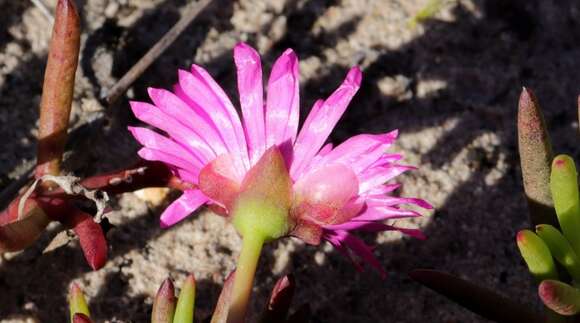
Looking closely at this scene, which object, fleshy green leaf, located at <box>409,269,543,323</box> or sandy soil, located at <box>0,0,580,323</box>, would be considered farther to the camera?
sandy soil, located at <box>0,0,580,323</box>

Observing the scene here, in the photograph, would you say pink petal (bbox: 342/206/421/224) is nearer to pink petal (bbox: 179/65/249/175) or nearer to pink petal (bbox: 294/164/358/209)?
pink petal (bbox: 294/164/358/209)

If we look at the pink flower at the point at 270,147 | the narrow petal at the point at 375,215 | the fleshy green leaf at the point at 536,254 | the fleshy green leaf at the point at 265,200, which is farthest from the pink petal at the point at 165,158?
the fleshy green leaf at the point at 536,254

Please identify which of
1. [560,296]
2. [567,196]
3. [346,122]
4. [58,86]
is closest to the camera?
[560,296]

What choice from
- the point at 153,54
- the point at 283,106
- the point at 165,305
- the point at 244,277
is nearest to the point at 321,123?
the point at 283,106

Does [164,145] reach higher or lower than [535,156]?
higher

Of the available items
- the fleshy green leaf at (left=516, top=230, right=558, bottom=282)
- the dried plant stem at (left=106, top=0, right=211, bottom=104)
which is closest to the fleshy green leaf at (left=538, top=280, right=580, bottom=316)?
the fleshy green leaf at (left=516, top=230, right=558, bottom=282)

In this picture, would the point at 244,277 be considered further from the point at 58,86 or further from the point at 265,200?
the point at 58,86
